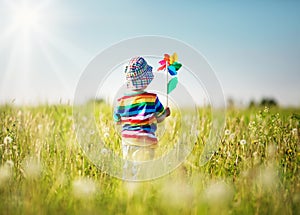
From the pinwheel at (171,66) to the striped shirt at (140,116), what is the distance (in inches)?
8.1

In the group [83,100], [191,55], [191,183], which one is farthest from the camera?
[83,100]

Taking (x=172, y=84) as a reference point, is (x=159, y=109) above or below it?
below

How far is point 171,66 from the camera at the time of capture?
182 inches

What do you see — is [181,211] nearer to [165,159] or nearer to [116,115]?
[165,159]

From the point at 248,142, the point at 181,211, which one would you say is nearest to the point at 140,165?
the point at 181,211

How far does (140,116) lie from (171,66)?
1.92 ft

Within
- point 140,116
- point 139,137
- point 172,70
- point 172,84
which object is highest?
point 172,70

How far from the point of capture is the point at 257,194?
12.9 ft

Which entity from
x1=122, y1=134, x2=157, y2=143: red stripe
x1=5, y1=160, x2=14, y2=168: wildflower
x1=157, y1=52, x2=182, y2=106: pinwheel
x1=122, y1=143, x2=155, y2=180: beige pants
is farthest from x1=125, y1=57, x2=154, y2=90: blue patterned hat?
x1=5, y1=160, x2=14, y2=168: wildflower

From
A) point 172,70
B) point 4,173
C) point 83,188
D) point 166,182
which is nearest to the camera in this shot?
point 83,188

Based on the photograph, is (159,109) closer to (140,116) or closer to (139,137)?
(140,116)

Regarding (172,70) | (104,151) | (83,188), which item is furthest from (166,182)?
(172,70)

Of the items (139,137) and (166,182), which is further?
(139,137)

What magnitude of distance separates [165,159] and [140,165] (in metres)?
0.29
